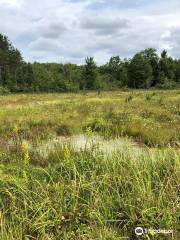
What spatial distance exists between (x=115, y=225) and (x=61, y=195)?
0.75 meters

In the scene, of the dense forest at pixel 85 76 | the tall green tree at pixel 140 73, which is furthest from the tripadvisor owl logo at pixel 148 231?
the tall green tree at pixel 140 73

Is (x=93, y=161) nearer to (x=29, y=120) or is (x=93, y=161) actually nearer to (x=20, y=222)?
(x=20, y=222)

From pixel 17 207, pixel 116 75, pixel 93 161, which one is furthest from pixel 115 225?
pixel 116 75

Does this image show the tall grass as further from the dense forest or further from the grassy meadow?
the dense forest

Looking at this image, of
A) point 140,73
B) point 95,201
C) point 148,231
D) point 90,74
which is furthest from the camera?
point 140,73

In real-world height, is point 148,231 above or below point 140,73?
below

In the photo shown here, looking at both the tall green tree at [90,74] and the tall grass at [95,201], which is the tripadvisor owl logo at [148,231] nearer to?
the tall grass at [95,201]

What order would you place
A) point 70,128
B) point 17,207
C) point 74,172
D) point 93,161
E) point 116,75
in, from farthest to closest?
1. point 116,75
2. point 70,128
3. point 93,161
4. point 74,172
5. point 17,207

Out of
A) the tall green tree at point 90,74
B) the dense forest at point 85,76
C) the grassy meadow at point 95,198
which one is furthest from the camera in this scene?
the dense forest at point 85,76

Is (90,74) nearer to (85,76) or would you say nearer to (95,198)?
(85,76)

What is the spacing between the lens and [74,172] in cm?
580

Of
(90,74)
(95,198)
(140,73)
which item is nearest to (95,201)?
(95,198)

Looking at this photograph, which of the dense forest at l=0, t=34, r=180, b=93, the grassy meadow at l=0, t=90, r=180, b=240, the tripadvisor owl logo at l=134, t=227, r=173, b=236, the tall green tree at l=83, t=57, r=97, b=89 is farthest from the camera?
the dense forest at l=0, t=34, r=180, b=93

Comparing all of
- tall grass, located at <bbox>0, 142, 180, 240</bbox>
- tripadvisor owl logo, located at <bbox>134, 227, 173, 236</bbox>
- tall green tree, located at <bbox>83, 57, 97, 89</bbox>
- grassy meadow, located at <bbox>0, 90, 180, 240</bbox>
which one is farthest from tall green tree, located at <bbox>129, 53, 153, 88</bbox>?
tripadvisor owl logo, located at <bbox>134, 227, 173, 236</bbox>
